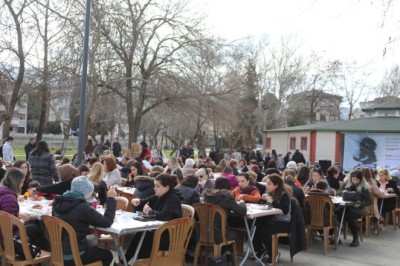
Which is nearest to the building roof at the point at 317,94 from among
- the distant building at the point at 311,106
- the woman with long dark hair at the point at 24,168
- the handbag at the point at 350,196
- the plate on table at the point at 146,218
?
the distant building at the point at 311,106

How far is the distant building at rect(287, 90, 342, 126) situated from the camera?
2016 inches

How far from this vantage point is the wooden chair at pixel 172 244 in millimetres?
5016

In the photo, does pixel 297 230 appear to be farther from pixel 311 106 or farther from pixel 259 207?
pixel 311 106

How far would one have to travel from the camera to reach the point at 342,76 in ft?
166

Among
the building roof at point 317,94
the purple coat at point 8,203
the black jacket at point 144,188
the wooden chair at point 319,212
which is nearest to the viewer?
the purple coat at point 8,203

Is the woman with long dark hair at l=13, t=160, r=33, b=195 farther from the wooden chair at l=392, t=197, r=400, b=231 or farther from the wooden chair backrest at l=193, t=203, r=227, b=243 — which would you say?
the wooden chair at l=392, t=197, r=400, b=231

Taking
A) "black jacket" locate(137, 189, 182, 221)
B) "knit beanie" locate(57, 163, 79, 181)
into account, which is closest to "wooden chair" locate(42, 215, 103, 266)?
"black jacket" locate(137, 189, 182, 221)

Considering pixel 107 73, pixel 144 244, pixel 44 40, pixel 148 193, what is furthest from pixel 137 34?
pixel 144 244

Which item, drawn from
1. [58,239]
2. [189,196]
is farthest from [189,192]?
[58,239]

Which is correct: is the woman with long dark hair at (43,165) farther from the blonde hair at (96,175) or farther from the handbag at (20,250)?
the handbag at (20,250)

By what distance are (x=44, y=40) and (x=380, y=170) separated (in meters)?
12.7

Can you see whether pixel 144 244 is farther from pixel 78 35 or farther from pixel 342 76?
pixel 342 76

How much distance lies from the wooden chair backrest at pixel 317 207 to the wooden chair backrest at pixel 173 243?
143 inches

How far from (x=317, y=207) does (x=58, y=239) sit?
4.95 metres
